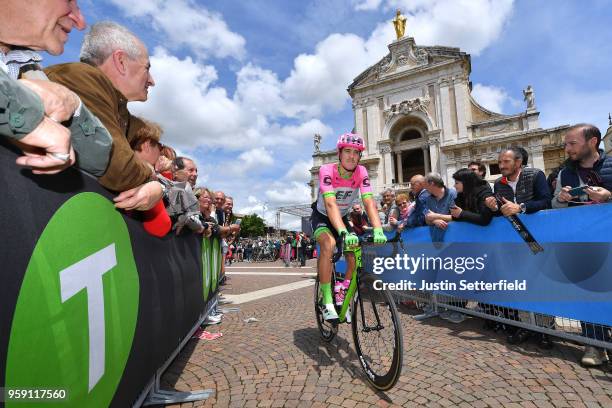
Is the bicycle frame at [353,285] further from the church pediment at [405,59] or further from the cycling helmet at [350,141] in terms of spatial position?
the church pediment at [405,59]

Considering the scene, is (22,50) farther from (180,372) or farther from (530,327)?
(530,327)

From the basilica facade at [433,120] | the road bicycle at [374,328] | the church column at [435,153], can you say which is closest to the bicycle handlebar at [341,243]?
the road bicycle at [374,328]

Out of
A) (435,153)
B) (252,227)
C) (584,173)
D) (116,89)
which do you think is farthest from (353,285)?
(252,227)

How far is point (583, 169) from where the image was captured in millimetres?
3506

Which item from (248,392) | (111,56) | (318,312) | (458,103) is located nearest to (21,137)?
(111,56)

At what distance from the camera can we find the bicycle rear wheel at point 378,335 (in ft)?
7.68

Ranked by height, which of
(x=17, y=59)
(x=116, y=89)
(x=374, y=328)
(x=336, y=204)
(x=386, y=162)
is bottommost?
(x=374, y=328)

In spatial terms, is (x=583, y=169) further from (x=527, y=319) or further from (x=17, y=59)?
(x=17, y=59)

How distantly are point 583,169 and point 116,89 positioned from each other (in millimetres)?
4549

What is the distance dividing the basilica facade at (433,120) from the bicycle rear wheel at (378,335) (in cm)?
3063

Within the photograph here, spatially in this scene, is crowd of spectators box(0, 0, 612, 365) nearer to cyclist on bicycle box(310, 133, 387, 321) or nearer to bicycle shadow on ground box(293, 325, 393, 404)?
cyclist on bicycle box(310, 133, 387, 321)

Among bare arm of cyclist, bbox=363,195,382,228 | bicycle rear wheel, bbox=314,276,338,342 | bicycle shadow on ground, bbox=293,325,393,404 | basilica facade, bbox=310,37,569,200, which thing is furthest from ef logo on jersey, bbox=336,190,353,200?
basilica facade, bbox=310,37,569,200

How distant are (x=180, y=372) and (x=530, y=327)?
368 cm

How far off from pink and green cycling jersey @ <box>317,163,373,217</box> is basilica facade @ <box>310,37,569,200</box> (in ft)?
97.8
